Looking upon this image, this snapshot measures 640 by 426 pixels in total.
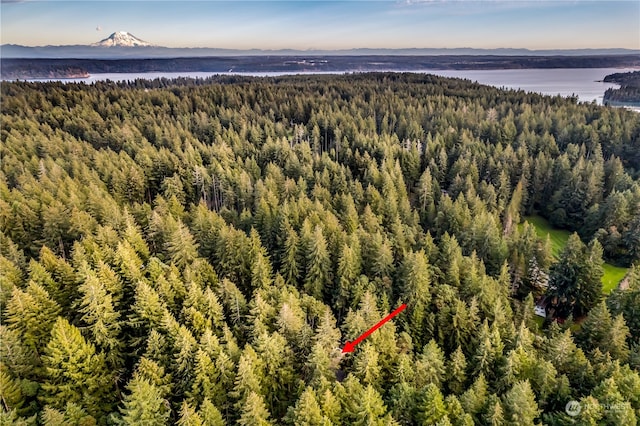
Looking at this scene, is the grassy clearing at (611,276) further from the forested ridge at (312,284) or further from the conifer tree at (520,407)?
the conifer tree at (520,407)

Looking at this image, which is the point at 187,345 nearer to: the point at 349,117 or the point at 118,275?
the point at 118,275

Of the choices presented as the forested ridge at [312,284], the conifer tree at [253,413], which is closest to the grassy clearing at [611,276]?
the forested ridge at [312,284]

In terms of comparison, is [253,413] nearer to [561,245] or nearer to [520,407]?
[520,407]

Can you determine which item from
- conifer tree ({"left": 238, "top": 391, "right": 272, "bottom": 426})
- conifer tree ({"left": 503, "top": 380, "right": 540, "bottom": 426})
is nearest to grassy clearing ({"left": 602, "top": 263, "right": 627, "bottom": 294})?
conifer tree ({"left": 503, "top": 380, "right": 540, "bottom": 426})

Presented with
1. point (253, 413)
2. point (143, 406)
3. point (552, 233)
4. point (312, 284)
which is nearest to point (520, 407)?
point (253, 413)

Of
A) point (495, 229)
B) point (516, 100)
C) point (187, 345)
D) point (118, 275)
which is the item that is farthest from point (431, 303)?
point (516, 100)

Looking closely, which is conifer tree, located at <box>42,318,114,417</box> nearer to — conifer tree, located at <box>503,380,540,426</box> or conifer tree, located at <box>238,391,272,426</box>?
conifer tree, located at <box>238,391,272,426</box>
